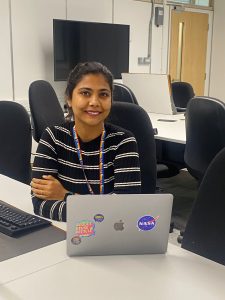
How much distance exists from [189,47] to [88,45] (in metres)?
2.10

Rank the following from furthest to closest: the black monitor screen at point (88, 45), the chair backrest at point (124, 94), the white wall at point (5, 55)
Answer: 1. the black monitor screen at point (88, 45)
2. the white wall at point (5, 55)
3. the chair backrest at point (124, 94)

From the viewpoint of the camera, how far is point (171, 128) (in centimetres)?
316

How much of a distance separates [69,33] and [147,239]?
161 inches

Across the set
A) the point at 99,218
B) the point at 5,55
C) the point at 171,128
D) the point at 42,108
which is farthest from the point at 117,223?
the point at 5,55

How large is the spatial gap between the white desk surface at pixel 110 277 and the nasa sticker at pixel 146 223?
0.10m

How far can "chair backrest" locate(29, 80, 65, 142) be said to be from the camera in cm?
317

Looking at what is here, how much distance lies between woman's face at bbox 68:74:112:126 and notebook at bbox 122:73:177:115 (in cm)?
200

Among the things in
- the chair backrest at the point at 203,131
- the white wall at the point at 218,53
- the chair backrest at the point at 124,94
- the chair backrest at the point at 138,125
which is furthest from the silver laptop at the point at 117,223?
the white wall at the point at 218,53

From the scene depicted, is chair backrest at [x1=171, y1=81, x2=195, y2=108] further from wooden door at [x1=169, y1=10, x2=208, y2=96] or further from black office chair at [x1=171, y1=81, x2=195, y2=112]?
wooden door at [x1=169, y1=10, x2=208, y2=96]

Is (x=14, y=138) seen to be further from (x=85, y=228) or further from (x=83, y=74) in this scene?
(x=85, y=228)

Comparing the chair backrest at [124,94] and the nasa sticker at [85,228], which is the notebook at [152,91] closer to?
the chair backrest at [124,94]

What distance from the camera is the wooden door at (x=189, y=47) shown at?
627 cm

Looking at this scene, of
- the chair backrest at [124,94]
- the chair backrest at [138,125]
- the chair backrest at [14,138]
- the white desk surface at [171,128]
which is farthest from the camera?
the chair backrest at [124,94]

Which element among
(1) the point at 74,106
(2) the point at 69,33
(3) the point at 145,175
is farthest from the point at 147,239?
(2) the point at 69,33
